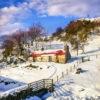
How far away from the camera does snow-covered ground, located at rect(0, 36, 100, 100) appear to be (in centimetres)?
4708

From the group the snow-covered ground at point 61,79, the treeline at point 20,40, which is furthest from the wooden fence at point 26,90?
the treeline at point 20,40

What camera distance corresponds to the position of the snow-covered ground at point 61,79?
47084mm

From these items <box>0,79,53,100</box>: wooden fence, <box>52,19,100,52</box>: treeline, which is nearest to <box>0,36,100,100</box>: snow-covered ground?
<box>0,79,53,100</box>: wooden fence

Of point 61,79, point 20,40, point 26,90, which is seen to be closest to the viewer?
point 26,90

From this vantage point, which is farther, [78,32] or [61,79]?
[78,32]

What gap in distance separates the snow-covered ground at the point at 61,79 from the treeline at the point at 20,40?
26.6 m

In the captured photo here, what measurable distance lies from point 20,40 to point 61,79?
229ft

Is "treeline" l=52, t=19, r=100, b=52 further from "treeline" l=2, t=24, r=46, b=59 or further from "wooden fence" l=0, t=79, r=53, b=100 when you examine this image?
"wooden fence" l=0, t=79, r=53, b=100

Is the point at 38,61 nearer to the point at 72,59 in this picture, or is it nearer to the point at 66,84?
the point at 72,59

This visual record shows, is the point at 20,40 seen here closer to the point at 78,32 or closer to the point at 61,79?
the point at 78,32

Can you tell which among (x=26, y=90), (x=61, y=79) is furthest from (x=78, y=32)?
(x=26, y=90)

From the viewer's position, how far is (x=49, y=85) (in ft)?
160

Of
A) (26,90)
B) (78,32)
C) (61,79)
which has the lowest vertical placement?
(26,90)

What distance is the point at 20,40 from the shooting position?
406ft
